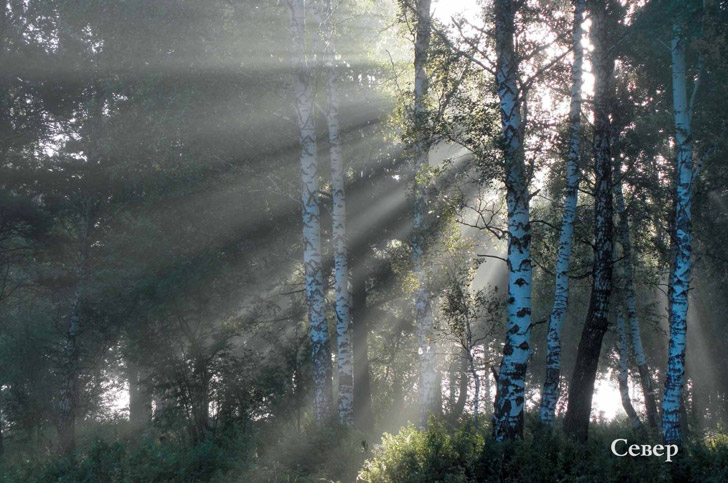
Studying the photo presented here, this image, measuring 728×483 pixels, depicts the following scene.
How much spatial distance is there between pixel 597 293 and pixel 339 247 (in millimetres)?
6880

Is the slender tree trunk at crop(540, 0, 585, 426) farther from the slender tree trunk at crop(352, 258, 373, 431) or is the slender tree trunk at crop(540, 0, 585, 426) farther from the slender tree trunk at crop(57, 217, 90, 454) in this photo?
the slender tree trunk at crop(57, 217, 90, 454)

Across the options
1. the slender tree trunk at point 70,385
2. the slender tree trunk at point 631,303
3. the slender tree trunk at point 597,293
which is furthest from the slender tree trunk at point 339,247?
the slender tree trunk at point 70,385

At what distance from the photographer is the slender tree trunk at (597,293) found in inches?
457

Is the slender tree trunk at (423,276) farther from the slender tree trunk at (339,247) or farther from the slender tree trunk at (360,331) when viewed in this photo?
the slender tree trunk at (360,331)

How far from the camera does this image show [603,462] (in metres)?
8.53

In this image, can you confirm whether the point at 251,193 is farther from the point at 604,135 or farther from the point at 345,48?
the point at 604,135

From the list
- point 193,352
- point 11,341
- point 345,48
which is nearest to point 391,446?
point 193,352

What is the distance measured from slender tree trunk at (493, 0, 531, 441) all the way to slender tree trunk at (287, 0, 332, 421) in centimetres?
560

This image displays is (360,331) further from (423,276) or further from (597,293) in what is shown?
(597,293)

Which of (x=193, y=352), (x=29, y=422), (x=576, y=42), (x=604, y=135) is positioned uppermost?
(x=576, y=42)

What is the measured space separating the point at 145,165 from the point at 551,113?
40.7 ft

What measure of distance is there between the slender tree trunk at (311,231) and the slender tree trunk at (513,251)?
560 cm

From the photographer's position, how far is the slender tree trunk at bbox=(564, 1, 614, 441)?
11.6 meters

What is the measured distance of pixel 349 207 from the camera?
20.2 metres
